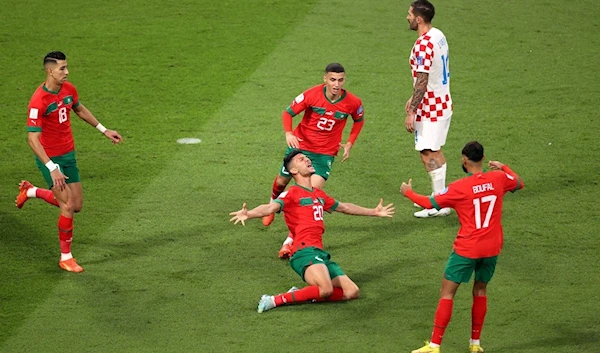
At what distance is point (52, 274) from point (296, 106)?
279 centimetres

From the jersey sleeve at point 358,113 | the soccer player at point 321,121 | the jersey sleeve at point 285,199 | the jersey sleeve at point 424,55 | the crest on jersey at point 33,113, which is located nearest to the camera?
the jersey sleeve at point 285,199

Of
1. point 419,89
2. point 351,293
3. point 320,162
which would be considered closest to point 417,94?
point 419,89

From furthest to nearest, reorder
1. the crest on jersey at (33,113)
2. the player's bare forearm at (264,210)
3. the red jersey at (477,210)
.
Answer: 1. the crest on jersey at (33,113)
2. the player's bare forearm at (264,210)
3. the red jersey at (477,210)

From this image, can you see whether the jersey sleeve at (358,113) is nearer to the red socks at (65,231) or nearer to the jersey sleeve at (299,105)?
the jersey sleeve at (299,105)

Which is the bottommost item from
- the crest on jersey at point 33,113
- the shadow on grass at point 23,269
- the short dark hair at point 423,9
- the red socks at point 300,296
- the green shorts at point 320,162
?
the shadow on grass at point 23,269

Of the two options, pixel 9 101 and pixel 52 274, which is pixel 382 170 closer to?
pixel 52 274

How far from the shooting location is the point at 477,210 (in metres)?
7.70

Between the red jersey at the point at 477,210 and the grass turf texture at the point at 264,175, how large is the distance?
0.87 metres

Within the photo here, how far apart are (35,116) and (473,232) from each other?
13.1 feet

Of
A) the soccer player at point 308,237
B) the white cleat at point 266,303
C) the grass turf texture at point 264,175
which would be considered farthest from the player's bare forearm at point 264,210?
the grass turf texture at point 264,175

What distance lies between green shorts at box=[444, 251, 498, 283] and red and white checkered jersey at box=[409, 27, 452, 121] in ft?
9.95

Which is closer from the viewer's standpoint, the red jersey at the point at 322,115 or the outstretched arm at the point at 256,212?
the outstretched arm at the point at 256,212

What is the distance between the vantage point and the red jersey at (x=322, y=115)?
9.99 m

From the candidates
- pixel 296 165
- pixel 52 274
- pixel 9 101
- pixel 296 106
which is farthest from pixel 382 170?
pixel 9 101
